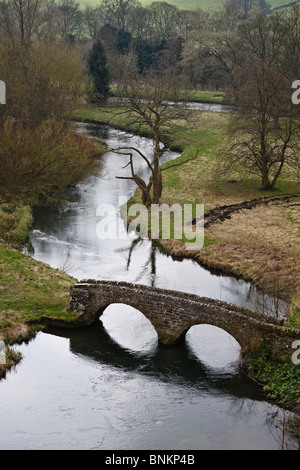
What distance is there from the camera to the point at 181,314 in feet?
83.1

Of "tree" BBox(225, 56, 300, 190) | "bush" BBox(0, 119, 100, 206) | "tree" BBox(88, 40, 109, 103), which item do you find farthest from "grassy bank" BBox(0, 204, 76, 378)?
"tree" BBox(88, 40, 109, 103)

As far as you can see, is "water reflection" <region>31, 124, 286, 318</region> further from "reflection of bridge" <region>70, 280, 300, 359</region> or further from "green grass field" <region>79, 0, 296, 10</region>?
"green grass field" <region>79, 0, 296, 10</region>

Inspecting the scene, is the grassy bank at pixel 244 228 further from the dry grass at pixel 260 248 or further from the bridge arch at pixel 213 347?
the bridge arch at pixel 213 347

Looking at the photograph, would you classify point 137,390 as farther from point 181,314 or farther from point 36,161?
point 36,161

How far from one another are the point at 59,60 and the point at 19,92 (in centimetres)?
1149

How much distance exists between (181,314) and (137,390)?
404 cm

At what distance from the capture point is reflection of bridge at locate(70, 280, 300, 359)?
23.4m

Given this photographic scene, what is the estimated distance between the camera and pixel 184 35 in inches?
3649

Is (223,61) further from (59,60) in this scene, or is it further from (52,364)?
(52,364)

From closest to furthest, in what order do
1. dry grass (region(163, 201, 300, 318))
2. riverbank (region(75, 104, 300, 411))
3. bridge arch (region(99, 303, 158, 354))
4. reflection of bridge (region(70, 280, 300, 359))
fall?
riverbank (region(75, 104, 300, 411)), reflection of bridge (region(70, 280, 300, 359)), bridge arch (region(99, 303, 158, 354)), dry grass (region(163, 201, 300, 318))

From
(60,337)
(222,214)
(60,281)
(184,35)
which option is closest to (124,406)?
(60,337)

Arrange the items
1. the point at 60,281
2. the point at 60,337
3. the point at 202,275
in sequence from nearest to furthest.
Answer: the point at 60,337 < the point at 60,281 < the point at 202,275

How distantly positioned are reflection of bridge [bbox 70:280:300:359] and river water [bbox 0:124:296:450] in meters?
1.00

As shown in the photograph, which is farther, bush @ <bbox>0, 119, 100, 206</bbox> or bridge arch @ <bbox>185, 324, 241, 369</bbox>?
bush @ <bbox>0, 119, 100, 206</bbox>
